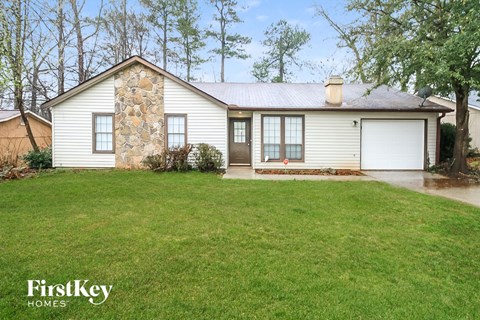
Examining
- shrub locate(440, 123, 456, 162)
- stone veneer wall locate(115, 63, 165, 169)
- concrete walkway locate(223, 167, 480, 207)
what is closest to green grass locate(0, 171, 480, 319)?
concrete walkway locate(223, 167, 480, 207)

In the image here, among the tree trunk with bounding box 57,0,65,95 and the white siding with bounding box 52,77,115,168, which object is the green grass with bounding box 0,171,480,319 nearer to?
the white siding with bounding box 52,77,115,168

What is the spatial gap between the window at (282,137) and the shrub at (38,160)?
27.6 feet

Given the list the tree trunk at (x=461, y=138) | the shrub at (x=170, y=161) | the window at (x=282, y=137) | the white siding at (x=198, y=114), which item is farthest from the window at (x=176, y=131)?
the tree trunk at (x=461, y=138)

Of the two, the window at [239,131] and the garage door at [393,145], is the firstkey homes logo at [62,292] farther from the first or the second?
the garage door at [393,145]

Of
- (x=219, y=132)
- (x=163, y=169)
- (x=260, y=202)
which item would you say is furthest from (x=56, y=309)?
(x=219, y=132)

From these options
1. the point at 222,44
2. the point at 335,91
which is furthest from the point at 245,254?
the point at 222,44

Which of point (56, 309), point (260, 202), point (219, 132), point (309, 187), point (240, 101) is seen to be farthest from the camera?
point (240, 101)

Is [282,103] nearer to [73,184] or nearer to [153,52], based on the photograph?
[73,184]

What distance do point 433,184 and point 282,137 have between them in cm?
541

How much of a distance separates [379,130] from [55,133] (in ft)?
41.6

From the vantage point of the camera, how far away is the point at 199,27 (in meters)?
22.9

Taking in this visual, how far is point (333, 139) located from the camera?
1244 cm

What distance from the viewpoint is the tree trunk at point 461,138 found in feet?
36.7

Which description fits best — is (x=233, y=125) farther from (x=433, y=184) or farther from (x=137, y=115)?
(x=433, y=184)
